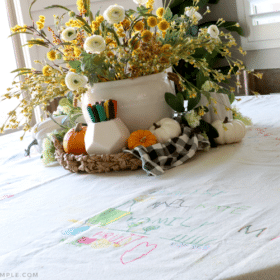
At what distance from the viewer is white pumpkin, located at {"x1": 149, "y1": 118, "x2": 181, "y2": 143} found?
1.05 m

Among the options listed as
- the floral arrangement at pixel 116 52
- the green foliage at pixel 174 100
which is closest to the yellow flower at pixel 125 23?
the floral arrangement at pixel 116 52

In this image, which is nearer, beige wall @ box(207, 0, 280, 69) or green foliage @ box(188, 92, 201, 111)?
green foliage @ box(188, 92, 201, 111)

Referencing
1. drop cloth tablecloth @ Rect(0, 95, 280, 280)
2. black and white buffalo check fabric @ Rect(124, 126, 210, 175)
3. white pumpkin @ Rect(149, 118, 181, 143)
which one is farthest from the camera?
white pumpkin @ Rect(149, 118, 181, 143)

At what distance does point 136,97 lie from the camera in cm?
110

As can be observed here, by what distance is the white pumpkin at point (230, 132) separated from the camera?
110cm

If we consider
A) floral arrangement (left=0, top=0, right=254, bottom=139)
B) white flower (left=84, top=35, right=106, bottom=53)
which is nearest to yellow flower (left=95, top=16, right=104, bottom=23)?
floral arrangement (left=0, top=0, right=254, bottom=139)

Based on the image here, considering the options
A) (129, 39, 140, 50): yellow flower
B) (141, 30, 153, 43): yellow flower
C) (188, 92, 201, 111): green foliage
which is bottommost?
(188, 92, 201, 111): green foliage

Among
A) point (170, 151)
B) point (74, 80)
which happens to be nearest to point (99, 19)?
point (74, 80)

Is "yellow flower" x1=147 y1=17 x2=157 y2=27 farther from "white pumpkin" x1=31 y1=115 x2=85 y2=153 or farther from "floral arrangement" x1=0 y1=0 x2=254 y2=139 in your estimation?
"white pumpkin" x1=31 y1=115 x2=85 y2=153

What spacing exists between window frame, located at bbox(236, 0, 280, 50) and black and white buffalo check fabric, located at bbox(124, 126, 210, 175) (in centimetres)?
268

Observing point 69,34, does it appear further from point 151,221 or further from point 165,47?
point 151,221

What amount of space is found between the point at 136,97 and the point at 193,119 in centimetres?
18

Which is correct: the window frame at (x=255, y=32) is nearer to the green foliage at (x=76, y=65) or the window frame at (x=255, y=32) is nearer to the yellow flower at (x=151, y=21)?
the yellow flower at (x=151, y=21)

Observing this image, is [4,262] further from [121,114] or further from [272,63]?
[272,63]
